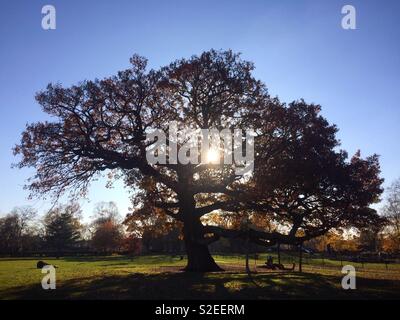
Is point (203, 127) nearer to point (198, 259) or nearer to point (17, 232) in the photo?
point (198, 259)

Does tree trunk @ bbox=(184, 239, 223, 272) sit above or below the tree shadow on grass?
below

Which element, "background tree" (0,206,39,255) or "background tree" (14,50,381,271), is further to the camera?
"background tree" (0,206,39,255)

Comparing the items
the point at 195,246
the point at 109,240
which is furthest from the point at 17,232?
the point at 195,246

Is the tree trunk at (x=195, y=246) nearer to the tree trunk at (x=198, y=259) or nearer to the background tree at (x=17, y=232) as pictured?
the tree trunk at (x=198, y=259)

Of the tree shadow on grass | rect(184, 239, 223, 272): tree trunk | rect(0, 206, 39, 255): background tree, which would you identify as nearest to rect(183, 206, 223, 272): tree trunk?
rect(184, 239, 223, 272): tree trunk

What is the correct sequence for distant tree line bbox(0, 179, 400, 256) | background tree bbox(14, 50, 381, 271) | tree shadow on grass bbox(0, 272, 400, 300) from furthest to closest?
1. distant tree line bbox(0, 179, 400, 256)
2. background tree bbox(14, 50, 381, 271)
3. tree shadow on grass bbox(0, 272, 400, 300)

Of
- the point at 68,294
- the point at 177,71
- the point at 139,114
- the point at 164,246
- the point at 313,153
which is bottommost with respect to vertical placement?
the point at 164,246

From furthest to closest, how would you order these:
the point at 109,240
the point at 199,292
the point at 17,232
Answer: the point at 17,232, the point at 109,240, the point at 199,292

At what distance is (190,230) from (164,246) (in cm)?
7607

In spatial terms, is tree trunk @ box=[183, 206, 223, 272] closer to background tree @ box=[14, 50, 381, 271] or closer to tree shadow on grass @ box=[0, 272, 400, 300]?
background tree @ box=[14, 50, 381, 271]

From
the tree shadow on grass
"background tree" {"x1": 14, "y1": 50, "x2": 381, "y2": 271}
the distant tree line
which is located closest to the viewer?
the tree shadow on grass
